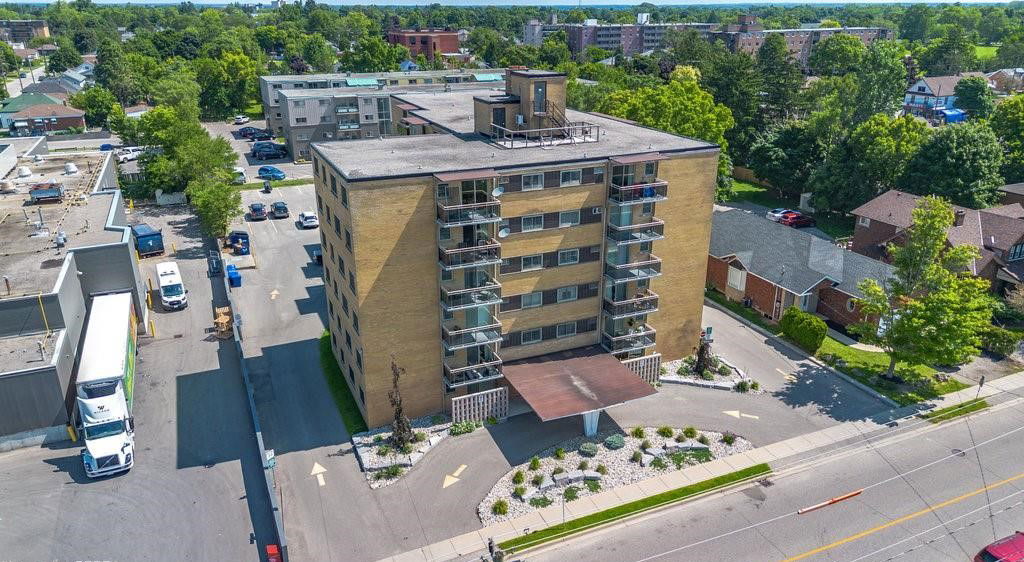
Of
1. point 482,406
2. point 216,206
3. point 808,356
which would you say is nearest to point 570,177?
point 482,406

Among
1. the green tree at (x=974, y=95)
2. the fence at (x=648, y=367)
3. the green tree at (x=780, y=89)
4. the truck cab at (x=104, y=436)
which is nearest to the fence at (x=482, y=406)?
the fence at (x=648, y=367)

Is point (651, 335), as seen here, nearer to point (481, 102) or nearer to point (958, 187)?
point (481, 102)

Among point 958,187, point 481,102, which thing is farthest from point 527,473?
point 958,187

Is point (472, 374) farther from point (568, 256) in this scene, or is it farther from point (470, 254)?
point (568, 256)

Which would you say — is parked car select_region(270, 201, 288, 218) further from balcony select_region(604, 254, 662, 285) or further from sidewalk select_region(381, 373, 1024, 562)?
sidewalk select_region(381, 373, 1024, 562)

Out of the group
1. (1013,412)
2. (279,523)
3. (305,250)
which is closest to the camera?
(279,523)

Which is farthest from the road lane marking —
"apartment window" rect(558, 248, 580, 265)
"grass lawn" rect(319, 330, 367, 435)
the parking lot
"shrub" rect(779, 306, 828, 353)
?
the parking lot

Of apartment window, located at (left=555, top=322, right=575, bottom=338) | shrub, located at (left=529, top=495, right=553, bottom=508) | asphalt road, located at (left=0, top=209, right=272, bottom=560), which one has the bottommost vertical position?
shrub, located at (left=529, top=495, right=553, bottom=508)
